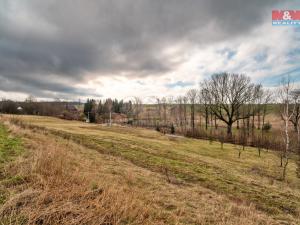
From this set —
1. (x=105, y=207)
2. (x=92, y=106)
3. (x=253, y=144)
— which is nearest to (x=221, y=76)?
(x=253, y=144)

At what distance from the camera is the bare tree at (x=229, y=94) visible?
39.4 meters

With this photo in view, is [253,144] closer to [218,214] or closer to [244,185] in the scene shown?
[244,185]

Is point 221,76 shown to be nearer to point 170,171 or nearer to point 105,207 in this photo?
point 170,171

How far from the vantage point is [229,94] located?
1607 inches

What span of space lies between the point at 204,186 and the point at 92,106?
314 ft

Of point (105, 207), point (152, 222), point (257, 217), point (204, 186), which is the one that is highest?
point (105, 207)

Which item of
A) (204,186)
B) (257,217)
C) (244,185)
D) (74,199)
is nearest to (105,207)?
(74,199)

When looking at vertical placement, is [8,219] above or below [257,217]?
above

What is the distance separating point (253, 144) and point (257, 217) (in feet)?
101

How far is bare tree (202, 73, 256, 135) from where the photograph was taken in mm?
39375

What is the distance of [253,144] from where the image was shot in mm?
31562

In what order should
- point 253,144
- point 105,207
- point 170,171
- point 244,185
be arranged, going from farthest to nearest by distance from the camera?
1. point 253,144
2. point 170,171
3. point 244,185
4. point 105,207

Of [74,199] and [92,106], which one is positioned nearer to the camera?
[74,199]

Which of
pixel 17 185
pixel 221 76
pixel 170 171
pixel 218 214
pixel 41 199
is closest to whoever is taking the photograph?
pixel 41 199
